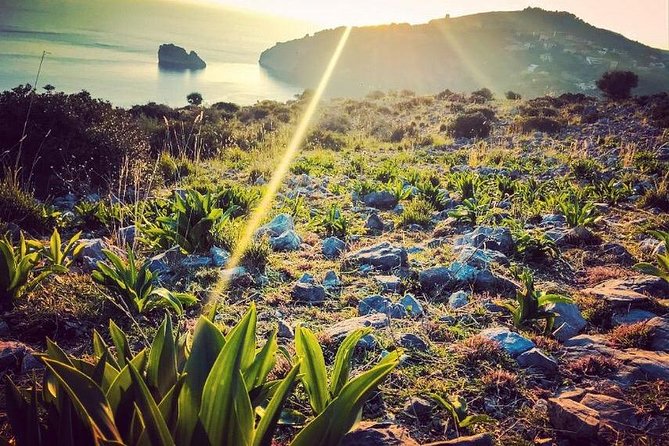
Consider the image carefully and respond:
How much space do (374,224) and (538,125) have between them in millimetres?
13934

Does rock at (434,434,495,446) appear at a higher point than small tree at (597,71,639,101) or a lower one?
lower

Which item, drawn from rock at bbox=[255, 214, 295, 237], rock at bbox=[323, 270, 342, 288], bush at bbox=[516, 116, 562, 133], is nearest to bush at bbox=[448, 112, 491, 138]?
bush at bbox=[516, 116, 562, 133]

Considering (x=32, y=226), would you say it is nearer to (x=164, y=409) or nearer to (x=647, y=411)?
(x=164, y=409)

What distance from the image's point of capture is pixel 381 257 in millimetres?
4527

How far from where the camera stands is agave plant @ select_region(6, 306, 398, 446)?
133 cm

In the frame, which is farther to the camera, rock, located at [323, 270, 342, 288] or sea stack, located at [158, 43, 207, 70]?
sea stack, located at [158, 43, 207, 70]

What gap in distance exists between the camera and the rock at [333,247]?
4.90 metres

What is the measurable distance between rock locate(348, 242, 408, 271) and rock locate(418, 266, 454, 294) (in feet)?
1.36

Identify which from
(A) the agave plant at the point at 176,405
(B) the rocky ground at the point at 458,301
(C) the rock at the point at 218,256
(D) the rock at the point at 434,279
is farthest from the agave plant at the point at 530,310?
(C) the rock at the point at 218,256

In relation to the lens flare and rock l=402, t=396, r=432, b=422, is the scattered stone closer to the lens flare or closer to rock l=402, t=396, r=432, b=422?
rock l=402, t=396, r=432, b=422

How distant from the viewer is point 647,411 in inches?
87.1

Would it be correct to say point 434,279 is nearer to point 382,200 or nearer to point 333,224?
point 333,224

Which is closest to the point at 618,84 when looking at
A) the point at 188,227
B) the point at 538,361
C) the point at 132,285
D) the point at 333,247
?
the point at 333,247

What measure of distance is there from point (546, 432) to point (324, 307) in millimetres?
1949
